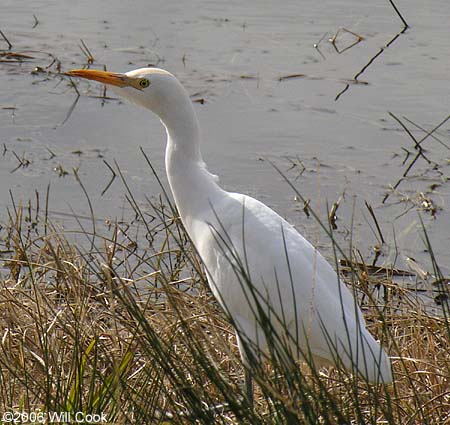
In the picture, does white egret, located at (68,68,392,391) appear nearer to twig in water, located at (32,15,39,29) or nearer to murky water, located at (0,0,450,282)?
murky water, located at (0,0,450,282)

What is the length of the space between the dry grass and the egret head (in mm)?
475

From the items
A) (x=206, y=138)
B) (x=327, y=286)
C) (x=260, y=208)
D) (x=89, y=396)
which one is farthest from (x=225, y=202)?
(x=206, y=138)

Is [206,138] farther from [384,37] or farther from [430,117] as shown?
[384,37]

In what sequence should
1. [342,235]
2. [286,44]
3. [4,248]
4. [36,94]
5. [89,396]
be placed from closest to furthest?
[89,396], [4,248], [342,235], [36,94], [286,44]

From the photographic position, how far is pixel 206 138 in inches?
243

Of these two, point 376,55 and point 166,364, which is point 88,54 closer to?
point 376,55

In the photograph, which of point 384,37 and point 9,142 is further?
point 384,37

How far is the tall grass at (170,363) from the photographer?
7.22 feet

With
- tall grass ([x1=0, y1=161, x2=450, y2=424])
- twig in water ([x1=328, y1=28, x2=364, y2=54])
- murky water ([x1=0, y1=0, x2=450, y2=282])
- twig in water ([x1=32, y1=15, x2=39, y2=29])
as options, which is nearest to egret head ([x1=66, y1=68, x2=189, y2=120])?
tall grass ([x1=0, y1=161, x2=450, y2=424])

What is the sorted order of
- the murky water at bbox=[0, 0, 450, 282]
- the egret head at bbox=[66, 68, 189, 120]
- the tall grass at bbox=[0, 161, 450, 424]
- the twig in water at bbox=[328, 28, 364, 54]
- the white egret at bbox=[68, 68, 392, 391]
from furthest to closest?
the twig in water at bbox=[328, 28, 364, 54] < the murky water at bbox=[0, 0, 450, 282] < the egret head at bbox=[66, 68, 189, 120] < the white egret at bbox=[68, 68, 392, 391] < the tall grass at bbox=[0, 161, 450, 424]

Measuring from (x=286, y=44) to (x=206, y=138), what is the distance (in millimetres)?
1698

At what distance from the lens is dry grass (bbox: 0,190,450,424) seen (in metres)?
2.21

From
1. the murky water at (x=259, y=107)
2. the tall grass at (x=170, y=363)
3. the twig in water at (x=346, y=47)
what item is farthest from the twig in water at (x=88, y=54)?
the tall grass at (x=170, y=363)

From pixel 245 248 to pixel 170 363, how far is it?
112 cm
